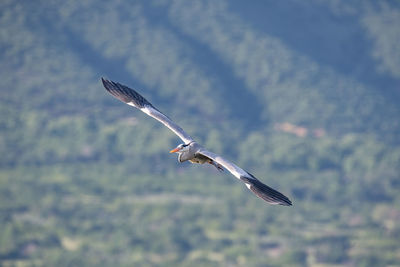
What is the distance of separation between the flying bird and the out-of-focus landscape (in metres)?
41.6

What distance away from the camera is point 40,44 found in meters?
94.3

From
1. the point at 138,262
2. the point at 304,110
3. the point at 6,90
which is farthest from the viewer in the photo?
the point at 304,110

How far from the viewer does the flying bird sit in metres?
18.6

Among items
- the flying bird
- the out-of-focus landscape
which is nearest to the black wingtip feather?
the flying bird

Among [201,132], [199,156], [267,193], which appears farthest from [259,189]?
→ [201,132]

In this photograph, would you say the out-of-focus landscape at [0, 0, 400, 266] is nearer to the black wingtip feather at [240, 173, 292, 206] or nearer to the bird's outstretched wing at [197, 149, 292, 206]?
the bird's outstretched wing at [197, 149, 292, 206]

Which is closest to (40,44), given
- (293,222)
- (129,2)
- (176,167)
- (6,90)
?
(6,90)

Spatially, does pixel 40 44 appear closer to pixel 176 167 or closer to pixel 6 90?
pixel 6 90

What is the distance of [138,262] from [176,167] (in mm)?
18510

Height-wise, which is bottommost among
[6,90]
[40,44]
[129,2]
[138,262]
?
[138,262]

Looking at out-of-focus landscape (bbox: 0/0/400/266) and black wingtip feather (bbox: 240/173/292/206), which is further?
out-of-focus landscape (bbox: 0/0/400/266)

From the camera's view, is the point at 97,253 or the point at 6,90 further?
the point at 6,90

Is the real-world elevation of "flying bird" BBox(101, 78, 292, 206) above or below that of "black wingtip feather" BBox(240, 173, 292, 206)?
above

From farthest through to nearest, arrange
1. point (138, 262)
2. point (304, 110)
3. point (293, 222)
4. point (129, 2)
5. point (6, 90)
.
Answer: point (129, 2)
point (304, 110)
point (6, 90)
point (293, 222)
point (138, 262)
